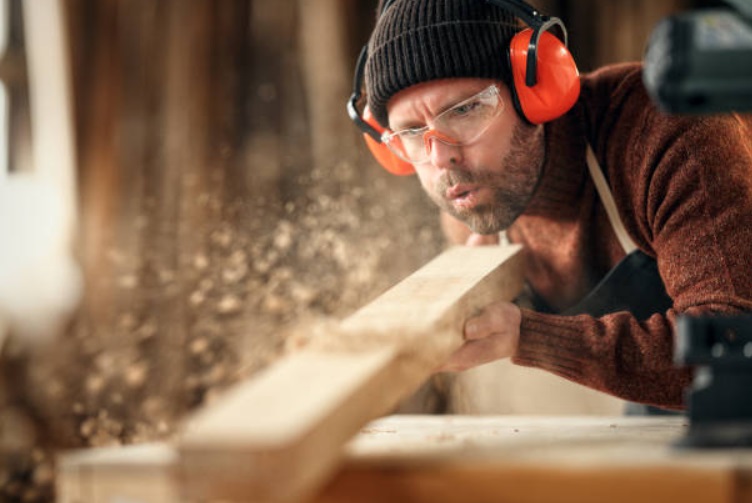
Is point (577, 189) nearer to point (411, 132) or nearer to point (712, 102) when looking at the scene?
point (411, 132)

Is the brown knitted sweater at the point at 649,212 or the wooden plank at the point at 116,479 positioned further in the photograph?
the brown knitted sweater at the point at 649,212

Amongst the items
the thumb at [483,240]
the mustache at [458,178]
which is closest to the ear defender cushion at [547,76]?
the mustache at [458,178]

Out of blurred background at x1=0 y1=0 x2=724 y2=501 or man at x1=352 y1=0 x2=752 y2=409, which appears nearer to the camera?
man at x1=352 y1=0 x2=752 y2=409

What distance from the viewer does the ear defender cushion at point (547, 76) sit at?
207 centimetres

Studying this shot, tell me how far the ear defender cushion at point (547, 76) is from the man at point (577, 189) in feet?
0.13

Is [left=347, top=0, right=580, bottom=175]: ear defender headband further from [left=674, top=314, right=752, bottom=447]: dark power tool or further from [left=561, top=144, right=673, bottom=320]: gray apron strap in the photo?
[left=674, top=314, right=752, bottom=447]: dark power tool

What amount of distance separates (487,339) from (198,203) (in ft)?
6.59

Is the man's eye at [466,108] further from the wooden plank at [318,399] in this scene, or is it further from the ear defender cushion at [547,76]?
the wooden plank at [318,399]

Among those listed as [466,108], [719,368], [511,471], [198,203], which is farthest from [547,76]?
[198,203]

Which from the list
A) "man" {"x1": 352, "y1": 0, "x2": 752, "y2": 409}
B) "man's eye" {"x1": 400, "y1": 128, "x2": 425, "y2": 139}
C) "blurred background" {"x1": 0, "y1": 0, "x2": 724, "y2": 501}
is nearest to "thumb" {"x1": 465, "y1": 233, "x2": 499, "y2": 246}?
"man" {"x1": 352, "y1": 0, "x2": 752, "y2": 409}

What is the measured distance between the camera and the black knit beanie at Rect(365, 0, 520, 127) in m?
2.10

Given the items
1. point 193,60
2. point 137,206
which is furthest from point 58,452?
point 193,60

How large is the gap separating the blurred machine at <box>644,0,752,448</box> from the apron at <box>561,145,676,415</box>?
1036 millimetres

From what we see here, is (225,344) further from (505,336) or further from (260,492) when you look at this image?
(260,492)
